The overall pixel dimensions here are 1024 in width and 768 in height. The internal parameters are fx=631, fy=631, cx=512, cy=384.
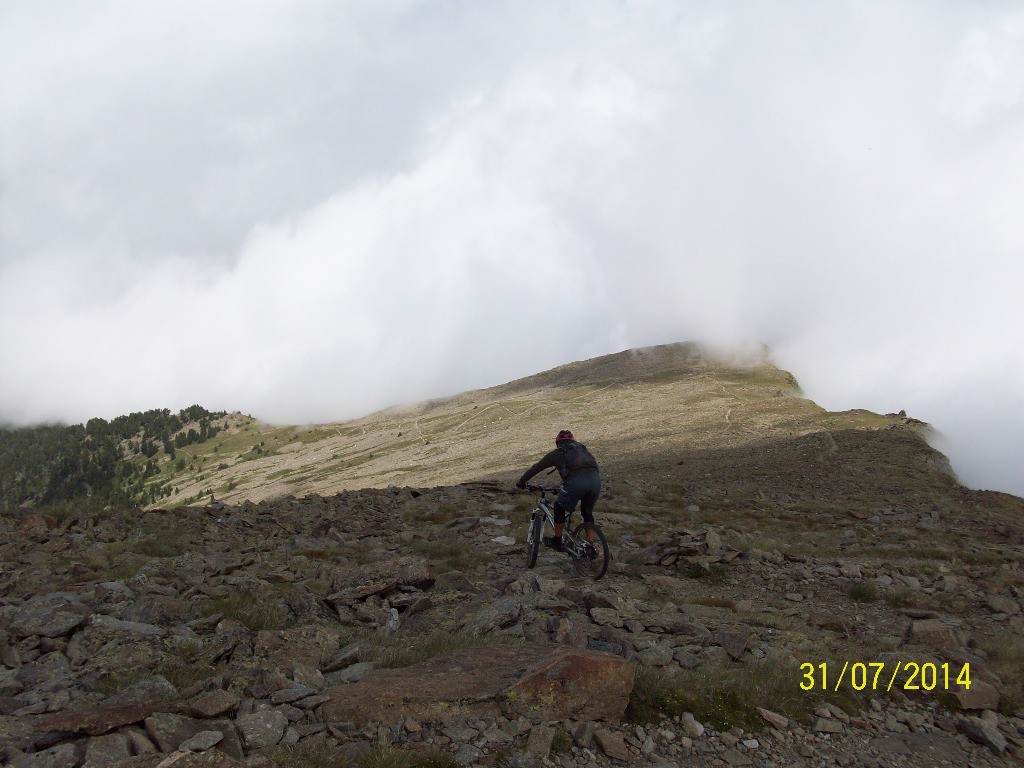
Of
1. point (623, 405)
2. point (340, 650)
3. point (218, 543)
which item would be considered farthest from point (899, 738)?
point (623, 405)

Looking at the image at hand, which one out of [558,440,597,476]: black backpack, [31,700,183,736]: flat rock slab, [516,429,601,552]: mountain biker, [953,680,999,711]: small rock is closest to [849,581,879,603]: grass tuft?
[953,680,999,711]: small rock

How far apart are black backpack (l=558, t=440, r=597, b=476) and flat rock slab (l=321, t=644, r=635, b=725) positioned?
635cm

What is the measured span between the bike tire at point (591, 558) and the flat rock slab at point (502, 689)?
646cm

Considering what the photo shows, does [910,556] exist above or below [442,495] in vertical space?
below

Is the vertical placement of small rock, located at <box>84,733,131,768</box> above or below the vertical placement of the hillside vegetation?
above

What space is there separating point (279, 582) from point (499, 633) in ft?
→ 18.0

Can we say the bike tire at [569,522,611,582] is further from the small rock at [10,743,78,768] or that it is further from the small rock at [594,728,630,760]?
the small rock at [10,743,78,768]

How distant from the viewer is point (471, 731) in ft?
20.5

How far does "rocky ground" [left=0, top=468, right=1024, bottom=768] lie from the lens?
6.05m

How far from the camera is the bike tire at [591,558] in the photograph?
13781 mm

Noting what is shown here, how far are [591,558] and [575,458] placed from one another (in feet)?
7.54

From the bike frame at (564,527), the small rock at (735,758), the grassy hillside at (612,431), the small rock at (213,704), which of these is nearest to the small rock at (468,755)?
the small rock at (213,704)

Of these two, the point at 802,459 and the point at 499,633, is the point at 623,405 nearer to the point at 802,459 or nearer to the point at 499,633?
the point at 802,459

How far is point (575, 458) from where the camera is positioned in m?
13.6
